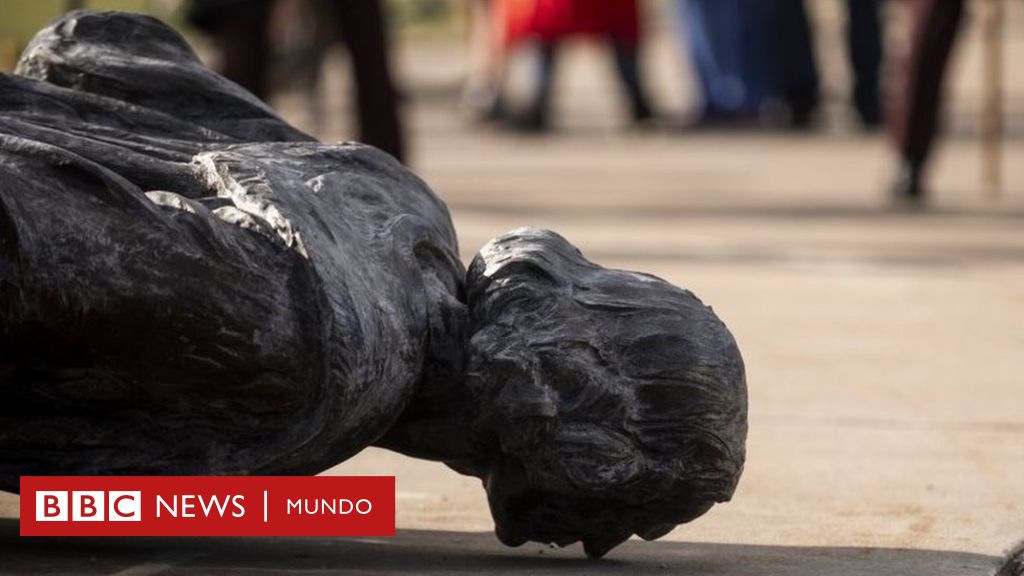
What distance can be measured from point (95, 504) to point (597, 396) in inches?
24.0

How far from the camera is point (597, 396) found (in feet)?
10.1

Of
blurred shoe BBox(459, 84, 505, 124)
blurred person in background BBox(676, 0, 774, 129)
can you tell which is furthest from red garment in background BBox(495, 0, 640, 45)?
blurred shoe BBox(459, 84, 505, 124)

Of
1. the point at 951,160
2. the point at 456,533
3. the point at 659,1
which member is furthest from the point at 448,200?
the point at 659,1

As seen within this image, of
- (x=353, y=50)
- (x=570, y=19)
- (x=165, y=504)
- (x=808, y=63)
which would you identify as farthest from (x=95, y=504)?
(x=808, y=63)

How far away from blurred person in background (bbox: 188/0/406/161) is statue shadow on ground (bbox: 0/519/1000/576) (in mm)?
4767

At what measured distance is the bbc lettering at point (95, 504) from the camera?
3.02m

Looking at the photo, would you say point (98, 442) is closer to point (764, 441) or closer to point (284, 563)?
point (284, 563)

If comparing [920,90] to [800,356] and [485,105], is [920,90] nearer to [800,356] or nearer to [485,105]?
[800,356]

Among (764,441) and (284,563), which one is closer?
(284,563)

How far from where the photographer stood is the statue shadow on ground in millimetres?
3146

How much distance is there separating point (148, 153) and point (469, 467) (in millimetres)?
562

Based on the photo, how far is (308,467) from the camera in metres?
3.08

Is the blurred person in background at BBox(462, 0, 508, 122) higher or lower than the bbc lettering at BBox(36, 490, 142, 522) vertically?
lower

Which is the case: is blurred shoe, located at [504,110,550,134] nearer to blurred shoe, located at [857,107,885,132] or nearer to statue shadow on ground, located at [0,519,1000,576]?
blurred shoe, located at [857,107,885,132]
